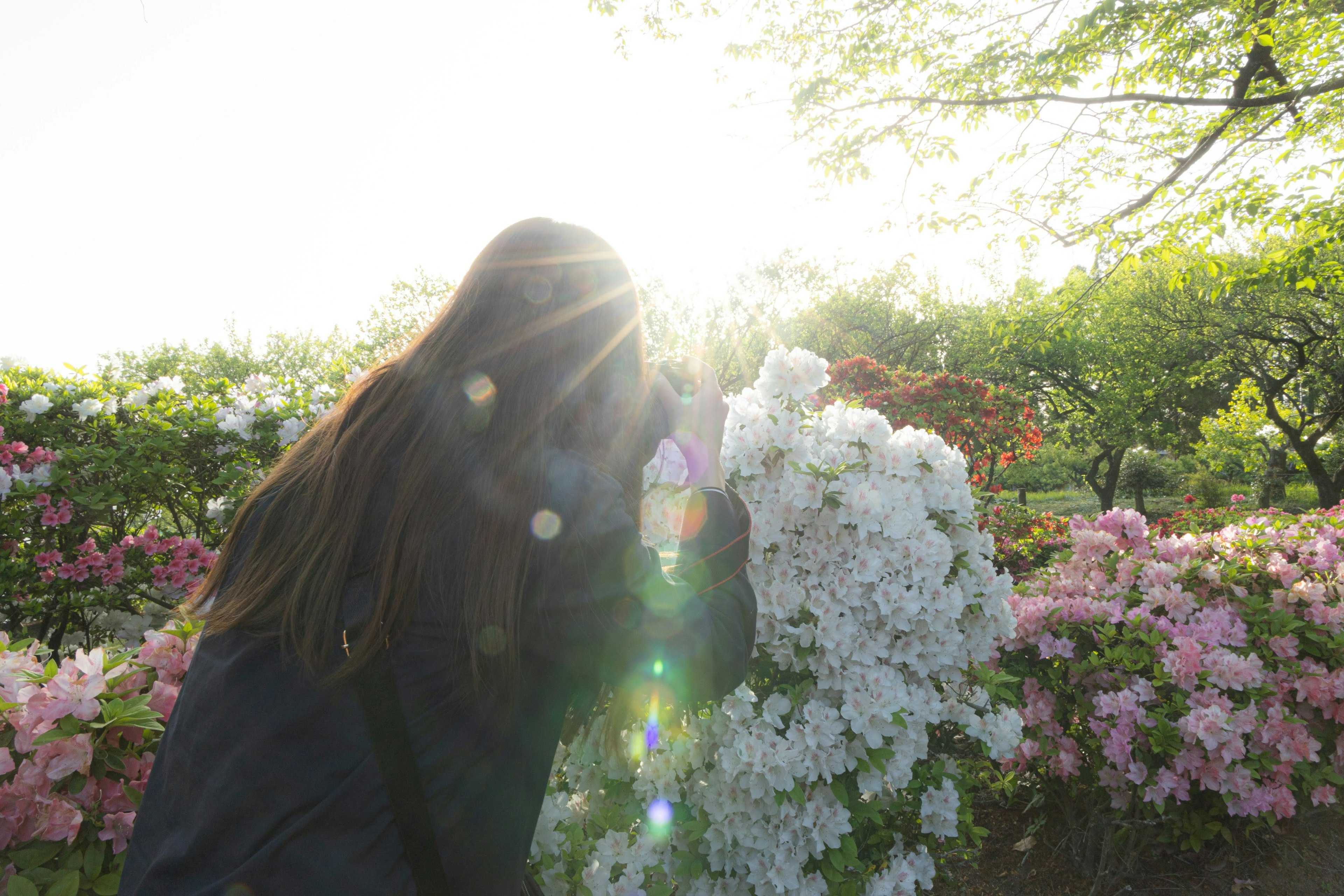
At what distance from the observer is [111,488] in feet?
12.7

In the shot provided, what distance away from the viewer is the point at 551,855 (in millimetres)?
1876

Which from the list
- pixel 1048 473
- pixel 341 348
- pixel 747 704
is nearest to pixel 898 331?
pixel 1048 473

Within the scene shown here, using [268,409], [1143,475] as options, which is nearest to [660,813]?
[268,409]

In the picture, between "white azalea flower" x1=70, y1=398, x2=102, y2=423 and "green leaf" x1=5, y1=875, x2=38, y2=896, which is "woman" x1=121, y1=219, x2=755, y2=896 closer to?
"green leaf" x1=5, y1=875, x2=38, y2=896

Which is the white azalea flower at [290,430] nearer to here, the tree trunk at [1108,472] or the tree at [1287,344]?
the tree at [1287,344]

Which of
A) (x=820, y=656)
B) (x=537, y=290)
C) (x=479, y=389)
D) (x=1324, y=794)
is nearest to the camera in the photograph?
(x=479, y=389)

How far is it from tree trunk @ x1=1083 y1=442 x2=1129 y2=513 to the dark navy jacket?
23.1m

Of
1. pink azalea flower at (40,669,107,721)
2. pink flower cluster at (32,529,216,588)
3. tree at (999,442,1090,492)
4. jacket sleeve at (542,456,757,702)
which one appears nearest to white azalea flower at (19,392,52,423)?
pink flower cluster at (32,529,216,588)

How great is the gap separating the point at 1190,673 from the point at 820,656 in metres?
1.79

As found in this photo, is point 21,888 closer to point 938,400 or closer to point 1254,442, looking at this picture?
point 938,400

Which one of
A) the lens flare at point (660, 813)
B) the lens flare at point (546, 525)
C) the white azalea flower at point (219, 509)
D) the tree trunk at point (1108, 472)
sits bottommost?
the tree trunk at point (1108, 472)

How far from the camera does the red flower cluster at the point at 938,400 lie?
9.54 meters

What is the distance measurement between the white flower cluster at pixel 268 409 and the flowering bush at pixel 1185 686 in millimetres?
4216

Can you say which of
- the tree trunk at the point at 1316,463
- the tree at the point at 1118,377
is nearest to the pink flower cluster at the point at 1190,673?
the tree at the point at 1118,377
